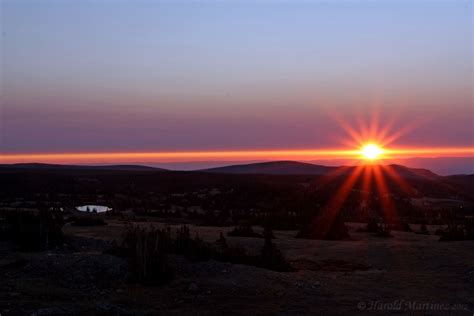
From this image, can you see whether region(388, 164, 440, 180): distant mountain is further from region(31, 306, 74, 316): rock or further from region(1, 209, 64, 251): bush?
region(31, 306, 74, 316): rock

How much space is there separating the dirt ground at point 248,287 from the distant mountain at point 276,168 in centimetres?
8906

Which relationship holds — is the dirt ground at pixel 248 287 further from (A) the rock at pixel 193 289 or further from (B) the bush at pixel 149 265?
(B) the bush at pixel 149 265

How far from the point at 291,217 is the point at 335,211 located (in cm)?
365

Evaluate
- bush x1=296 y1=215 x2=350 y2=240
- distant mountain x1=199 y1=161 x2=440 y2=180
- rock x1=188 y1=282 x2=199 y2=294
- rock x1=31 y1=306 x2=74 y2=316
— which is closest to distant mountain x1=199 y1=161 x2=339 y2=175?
distant mountain x1=199 y1=161 x2=440 y2=180

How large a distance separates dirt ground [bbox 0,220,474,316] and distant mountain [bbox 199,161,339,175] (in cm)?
8906

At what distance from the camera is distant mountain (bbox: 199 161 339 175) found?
345ft

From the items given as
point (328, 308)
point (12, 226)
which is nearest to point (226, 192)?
point (12, 226)

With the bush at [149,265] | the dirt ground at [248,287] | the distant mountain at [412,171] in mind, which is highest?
the distant mountain at [412,171]

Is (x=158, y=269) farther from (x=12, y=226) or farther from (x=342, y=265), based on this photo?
(x=12, y=226)

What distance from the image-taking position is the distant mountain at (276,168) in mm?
105125

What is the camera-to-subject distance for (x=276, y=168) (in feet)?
357

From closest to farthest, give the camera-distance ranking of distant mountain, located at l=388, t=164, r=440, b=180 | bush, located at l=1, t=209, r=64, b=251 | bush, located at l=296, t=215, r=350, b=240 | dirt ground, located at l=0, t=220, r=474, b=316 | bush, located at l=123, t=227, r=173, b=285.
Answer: dirt ground, located at l=0, t=220, r=474, b=316 → bush, located at l=123, t=227, r=173, b=285 → bush, located at l=1, t=209, r=64, b=251 → bush, located at l=296, t=215, r=350, b=240 → distant mountain, located at l=388, t=164, r=440, b=180

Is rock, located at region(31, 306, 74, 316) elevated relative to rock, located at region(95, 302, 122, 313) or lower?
elevated

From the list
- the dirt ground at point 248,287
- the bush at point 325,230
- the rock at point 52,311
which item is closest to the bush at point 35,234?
the dirt ground at point 248,287
